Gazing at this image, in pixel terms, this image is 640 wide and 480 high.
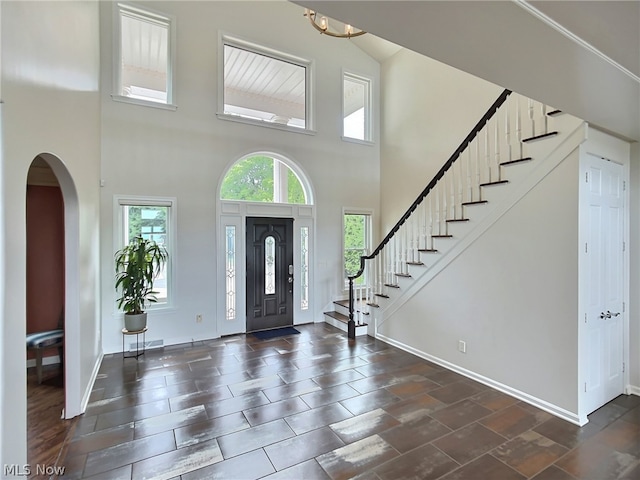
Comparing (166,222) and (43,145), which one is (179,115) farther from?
(43,145)

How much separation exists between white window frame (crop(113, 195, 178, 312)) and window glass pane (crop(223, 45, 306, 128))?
204 centimetres

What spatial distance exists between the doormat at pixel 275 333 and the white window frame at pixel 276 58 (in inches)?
143

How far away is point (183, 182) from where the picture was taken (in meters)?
5.19

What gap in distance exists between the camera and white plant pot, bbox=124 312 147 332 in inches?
176

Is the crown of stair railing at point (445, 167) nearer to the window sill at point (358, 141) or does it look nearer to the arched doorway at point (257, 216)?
the arched doorway at point (257, 216)

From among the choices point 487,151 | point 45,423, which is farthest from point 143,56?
point 487,151

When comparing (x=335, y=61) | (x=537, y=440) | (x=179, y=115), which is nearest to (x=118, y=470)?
(x=537, y=440)

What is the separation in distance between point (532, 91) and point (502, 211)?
5.17 feet

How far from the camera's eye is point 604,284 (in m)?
3.15

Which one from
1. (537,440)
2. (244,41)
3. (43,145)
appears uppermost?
(244,41)

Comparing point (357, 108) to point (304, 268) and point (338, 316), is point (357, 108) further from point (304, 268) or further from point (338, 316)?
point (338, 316)

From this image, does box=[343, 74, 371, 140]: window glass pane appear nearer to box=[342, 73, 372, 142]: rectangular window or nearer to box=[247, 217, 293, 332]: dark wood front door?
box=[342, 73, 372, 142]: rectangular window

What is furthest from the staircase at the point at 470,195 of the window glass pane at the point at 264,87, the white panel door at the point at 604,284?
the window glass pane at the point at 264,87

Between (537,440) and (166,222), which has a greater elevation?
(166,222)
